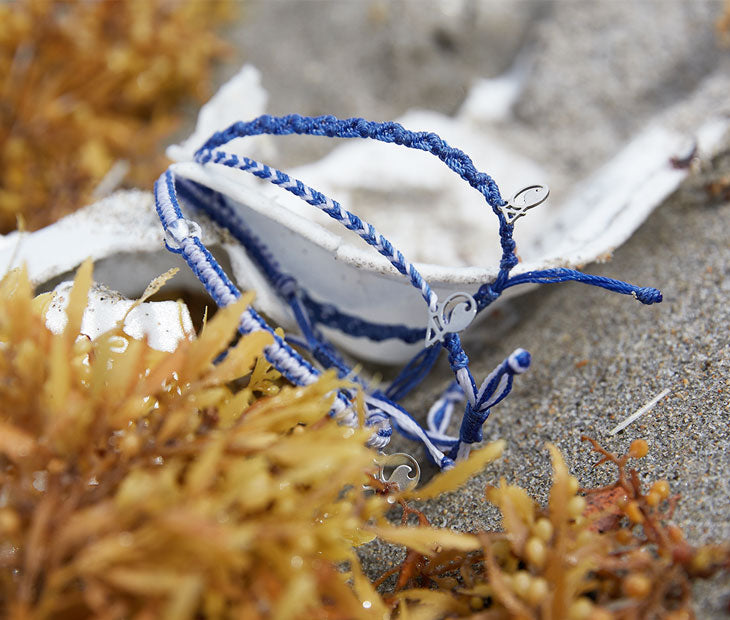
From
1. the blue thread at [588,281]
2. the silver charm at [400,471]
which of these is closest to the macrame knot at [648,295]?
the blue thread at [588,281]

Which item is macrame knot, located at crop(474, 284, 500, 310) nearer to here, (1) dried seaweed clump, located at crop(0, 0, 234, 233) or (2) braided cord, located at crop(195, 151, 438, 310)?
(2) braided cord, located at crop(195, 151, 438, 310)

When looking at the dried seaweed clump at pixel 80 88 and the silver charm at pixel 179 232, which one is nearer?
the silver charm at pixel 179 232

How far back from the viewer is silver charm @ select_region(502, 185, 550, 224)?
0.44 m

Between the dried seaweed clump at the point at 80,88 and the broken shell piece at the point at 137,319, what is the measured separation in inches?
14.3

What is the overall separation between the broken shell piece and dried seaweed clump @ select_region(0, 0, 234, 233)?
1.19 feet

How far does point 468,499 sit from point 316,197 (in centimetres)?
25

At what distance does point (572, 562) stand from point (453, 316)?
181 millimetres

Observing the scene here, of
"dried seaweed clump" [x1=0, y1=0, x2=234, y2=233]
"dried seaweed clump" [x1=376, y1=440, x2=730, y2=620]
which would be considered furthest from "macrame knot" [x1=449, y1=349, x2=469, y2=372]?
"dried seaweed clump" [x1=0, y1=0, x2=234, y2=233]

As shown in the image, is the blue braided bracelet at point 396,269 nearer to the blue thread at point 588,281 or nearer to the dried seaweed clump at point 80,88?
the blue thread at point 588,281

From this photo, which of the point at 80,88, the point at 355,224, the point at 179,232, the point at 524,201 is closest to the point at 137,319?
the point at 179,232

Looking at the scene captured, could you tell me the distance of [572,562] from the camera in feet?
1.11

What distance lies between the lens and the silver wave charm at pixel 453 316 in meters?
0.45

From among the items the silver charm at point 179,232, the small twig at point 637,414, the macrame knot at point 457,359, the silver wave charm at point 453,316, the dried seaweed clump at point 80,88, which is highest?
the dried seaweed clump at point 80,88

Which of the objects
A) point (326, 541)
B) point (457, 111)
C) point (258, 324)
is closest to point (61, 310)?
point (258, 324)
